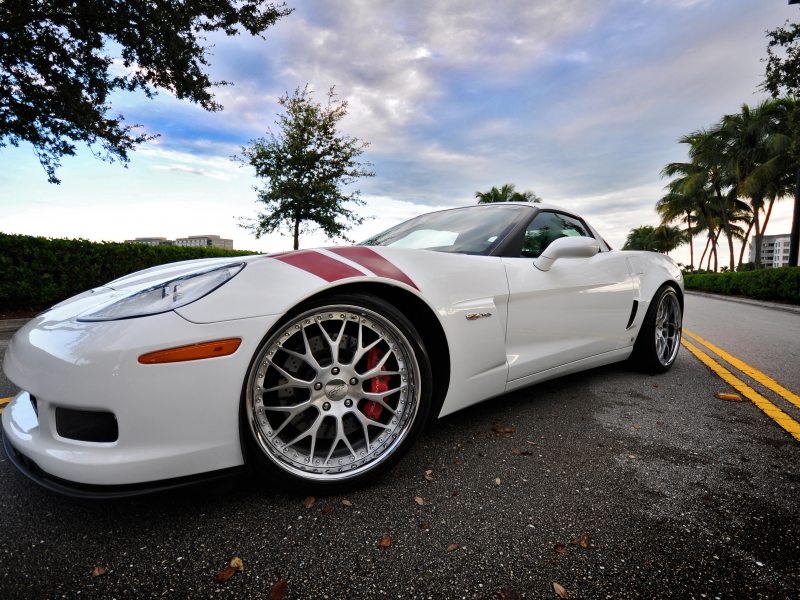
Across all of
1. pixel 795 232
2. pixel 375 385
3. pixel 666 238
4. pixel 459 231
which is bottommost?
pixel 375 385

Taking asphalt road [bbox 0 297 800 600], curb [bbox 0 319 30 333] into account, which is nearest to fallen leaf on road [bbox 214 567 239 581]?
asphalt road [bbox 0 297 800 600]

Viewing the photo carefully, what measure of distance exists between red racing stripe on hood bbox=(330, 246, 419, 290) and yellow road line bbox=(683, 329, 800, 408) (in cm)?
285

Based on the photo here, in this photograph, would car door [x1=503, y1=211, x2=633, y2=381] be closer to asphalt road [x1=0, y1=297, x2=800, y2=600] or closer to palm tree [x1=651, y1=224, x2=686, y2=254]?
asphalt road [x1=0, y1=297, x2=800, y2=600]

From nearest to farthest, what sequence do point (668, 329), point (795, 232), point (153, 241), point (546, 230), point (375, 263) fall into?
point (375, 263) < point (546, 230) < point (668, 329) < point (153, 241) < point (795, 232)

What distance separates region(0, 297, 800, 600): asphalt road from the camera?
3.73 ft

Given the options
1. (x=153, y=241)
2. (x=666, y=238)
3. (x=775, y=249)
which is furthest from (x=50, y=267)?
(x=775, y=249)

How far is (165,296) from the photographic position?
142 centimetres

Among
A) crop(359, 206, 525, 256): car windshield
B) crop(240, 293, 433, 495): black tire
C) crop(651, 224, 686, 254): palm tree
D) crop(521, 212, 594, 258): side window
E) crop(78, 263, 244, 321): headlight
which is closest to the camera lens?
crop(78, 263, 244, 321): headlight

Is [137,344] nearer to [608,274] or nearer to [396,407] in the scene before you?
[396,407]

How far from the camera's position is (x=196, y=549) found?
49.6 inches

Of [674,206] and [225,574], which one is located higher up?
[674,206]

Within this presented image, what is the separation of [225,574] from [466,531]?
2.45 feet

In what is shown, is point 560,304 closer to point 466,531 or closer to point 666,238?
point 466,531

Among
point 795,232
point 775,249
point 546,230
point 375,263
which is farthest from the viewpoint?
point 775,249
